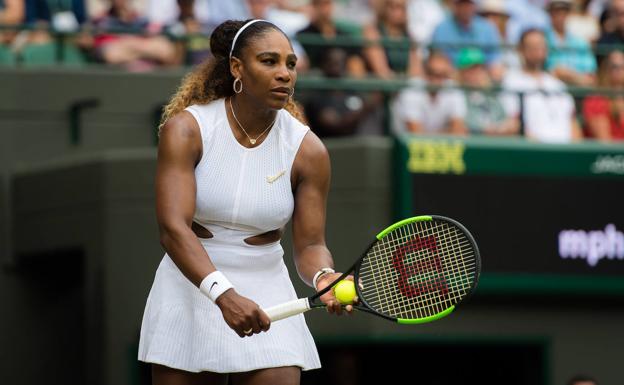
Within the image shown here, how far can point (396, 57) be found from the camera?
10.5m

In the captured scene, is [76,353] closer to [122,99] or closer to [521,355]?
[122,99]

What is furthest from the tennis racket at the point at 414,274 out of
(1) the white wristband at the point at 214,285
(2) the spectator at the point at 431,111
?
(2) the spectator at the point at 431,111

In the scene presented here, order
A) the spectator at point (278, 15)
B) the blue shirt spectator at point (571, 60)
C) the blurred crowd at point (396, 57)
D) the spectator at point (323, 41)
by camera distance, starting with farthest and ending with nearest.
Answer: the blue shirt spectator at point (571, 60), the spectator at point (278, 15), the spectator at point (323, 41), the blurred crowd at point (396, 57)

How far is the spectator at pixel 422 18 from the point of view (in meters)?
11.4

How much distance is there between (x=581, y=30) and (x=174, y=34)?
4.27 m

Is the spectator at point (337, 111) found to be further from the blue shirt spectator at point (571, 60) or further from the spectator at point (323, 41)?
the blue shirt spectator at point (571, 60)

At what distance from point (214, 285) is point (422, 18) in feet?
24.2

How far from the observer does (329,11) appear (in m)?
10.4

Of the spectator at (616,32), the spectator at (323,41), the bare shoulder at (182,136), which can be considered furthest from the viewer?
the spectator at (616,32)

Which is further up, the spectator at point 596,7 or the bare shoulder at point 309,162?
the spectator at point 596,7

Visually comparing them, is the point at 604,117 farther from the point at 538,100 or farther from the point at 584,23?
the point at 584,23

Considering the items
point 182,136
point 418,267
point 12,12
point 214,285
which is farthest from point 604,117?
point 214,285

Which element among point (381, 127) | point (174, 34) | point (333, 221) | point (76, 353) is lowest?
point (76, 353)

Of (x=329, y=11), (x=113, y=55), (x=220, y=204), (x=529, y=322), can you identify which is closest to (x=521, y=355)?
(x=529, y=322)
